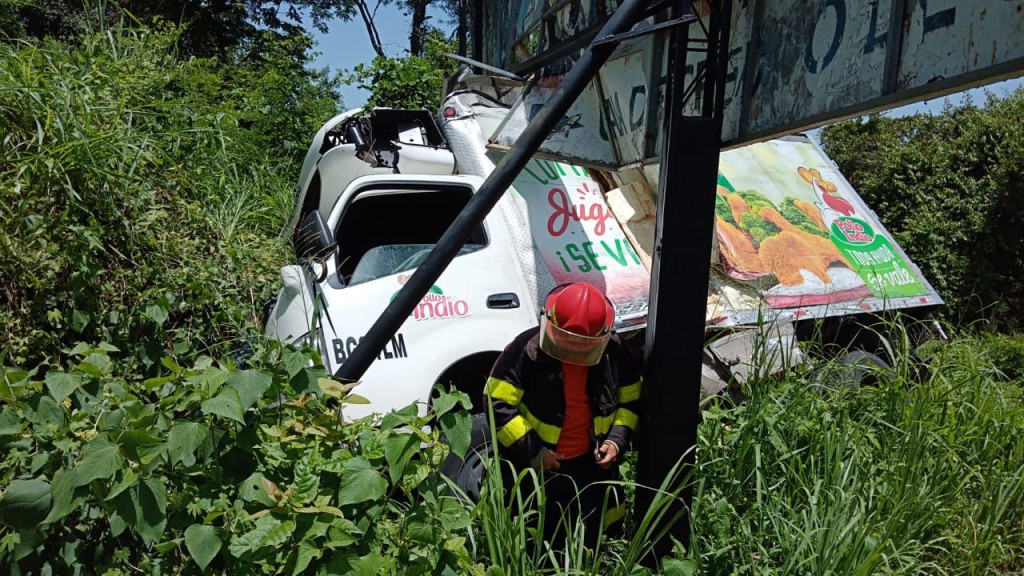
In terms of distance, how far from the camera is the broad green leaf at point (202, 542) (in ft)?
6.59

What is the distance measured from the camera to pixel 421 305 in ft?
14.0

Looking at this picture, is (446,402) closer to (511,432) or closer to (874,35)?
(511,432)

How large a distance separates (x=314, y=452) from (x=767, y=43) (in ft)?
9.00

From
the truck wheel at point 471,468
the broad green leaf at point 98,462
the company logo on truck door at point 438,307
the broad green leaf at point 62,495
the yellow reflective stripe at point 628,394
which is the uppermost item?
the broad green leaf at point 98,462

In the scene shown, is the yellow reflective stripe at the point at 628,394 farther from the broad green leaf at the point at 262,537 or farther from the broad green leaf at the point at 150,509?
the broad green leaf at the point at 150,509

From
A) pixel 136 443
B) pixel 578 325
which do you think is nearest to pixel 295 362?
pixel 136 443

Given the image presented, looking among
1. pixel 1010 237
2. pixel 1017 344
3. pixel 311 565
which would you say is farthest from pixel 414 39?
pixel 311 565

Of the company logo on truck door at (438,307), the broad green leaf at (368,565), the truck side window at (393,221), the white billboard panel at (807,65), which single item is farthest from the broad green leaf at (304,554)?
the truck side window at (393,221)

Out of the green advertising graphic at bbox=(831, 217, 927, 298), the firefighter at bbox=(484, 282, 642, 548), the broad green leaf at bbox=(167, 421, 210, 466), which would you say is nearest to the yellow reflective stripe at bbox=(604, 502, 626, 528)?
the firefighter at bbox=(484, 282, 642, 548)

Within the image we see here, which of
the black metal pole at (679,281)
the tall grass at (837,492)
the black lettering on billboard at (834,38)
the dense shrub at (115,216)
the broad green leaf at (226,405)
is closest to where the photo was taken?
the broad green leaf at (226,405)

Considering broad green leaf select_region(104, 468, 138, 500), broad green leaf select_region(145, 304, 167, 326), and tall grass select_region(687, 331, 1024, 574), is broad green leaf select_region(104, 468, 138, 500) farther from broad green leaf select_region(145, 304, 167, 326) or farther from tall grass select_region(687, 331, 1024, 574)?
tall grass select_region(687, 331, 1024, 574)

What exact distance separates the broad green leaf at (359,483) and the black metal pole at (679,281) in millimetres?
1438

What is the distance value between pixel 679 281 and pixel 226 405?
192 cm

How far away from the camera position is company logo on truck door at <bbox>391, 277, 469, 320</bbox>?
167 inches
